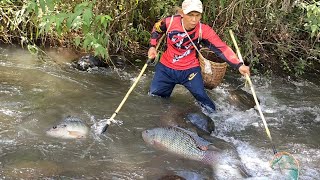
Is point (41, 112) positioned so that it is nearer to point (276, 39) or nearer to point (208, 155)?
point (208, 155)

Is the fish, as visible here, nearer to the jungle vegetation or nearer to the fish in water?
the fish in water

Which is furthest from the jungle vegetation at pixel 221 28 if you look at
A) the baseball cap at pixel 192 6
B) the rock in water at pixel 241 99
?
the baseball cap at pixel 192 6

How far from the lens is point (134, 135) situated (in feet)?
15.6

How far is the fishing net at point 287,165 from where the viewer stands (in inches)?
159

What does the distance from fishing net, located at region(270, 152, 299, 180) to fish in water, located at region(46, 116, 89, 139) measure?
1950 millimetres

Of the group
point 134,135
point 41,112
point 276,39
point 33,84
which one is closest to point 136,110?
point 134,135

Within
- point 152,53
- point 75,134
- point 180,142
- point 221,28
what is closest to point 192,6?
point 152,53

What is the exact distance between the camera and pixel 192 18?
184 inches

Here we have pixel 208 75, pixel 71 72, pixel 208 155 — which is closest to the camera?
pixel 208 155

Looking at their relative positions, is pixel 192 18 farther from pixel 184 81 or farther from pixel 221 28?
pixel 221 28

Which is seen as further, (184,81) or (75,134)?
A: (184,81)

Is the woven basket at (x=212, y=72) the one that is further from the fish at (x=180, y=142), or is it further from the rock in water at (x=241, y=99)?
the fish at (x=180, y=142)

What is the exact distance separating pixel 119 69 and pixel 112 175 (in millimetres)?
3088

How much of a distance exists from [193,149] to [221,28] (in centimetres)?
275
